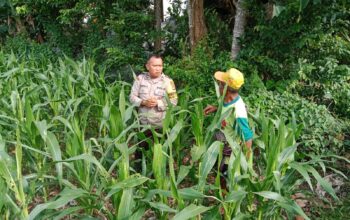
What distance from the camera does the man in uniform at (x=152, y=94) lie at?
136 inches

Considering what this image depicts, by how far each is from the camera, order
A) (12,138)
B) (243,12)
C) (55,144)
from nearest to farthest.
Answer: (55,144) → (12,138) → (243,12)

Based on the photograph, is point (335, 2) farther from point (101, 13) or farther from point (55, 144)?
point (101, 13)

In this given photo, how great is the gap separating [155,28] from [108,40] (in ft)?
2.50

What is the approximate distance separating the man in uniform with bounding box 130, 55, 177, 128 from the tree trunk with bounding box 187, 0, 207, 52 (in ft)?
7.24

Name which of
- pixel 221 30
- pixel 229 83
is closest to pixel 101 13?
pixel 221 30

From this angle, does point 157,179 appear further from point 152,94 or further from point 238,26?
point 238,26

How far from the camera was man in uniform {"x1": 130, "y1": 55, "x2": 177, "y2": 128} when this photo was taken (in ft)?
11.3

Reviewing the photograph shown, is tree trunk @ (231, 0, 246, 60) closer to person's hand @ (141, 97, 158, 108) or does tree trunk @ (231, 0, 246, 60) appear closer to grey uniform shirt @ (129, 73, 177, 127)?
grey uniform shirt @ (129, 73, 177, 127)

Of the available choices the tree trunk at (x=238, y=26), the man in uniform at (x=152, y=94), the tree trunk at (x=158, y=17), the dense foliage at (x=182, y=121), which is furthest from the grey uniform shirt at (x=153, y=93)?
the tree trunk at (x=158, y=17)

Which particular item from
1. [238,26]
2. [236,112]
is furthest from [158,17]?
[236,112]

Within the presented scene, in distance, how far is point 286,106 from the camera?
414 centimetres

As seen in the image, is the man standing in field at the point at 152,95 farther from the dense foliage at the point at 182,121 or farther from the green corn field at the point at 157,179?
the green corn field at the point at 157,179

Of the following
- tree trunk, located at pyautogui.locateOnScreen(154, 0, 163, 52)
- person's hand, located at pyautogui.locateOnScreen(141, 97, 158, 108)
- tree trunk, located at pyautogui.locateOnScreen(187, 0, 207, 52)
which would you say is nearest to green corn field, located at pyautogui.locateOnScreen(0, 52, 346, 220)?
person's hand, located at pyautogui.locateOnScreen(141, 97, 158, 108)

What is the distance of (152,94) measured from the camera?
11.5 feet
